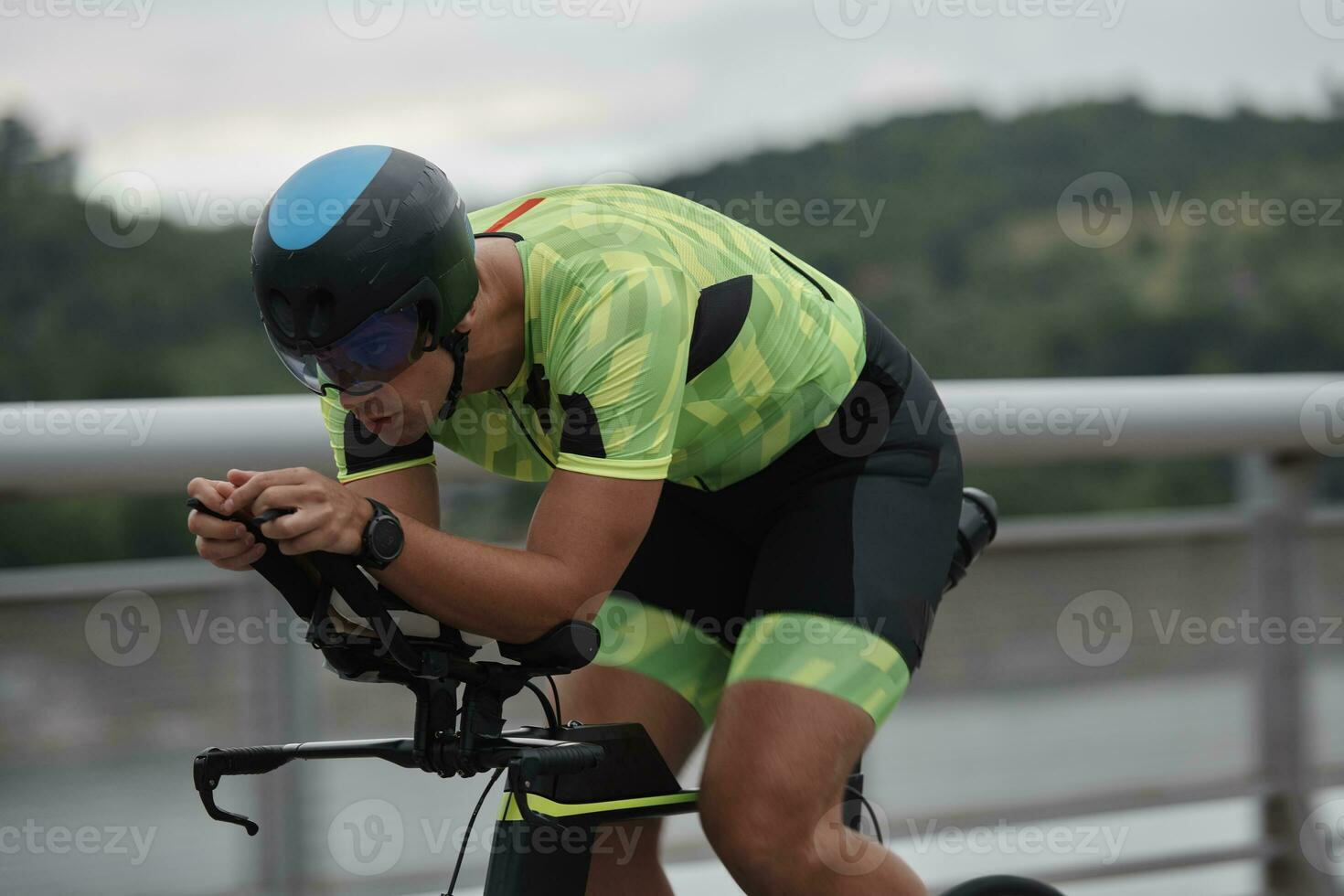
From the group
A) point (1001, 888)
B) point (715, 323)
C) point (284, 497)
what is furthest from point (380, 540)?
point (1001, 888)

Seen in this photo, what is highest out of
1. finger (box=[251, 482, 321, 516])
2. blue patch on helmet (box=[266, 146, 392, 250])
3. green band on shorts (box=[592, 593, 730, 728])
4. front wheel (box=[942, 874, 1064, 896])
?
blue patch on helmet (box=[266, 146, 392, 250])

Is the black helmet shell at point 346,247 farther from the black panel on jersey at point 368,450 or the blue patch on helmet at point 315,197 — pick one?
the black panel on jersey at point 368,450

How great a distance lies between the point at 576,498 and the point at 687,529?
0.66m

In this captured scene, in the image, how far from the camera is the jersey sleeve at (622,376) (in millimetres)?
1736

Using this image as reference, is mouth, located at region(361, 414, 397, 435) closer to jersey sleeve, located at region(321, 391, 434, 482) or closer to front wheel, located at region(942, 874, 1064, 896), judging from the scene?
jersey sleeve, located at region(321, 391, 434, 482)

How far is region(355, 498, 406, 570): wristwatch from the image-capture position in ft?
5.01

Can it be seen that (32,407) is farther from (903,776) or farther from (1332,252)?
(1332,252)

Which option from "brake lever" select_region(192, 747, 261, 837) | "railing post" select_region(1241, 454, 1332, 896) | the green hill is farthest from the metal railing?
the green hill

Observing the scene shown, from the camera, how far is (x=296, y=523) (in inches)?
57.4

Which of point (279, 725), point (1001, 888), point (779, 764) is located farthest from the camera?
point (279, 725)

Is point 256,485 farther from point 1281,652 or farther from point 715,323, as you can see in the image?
point 1281,652

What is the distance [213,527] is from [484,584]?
306 mm

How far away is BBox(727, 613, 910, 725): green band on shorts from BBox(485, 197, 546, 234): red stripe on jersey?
699 mm

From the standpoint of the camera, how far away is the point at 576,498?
1.72m
